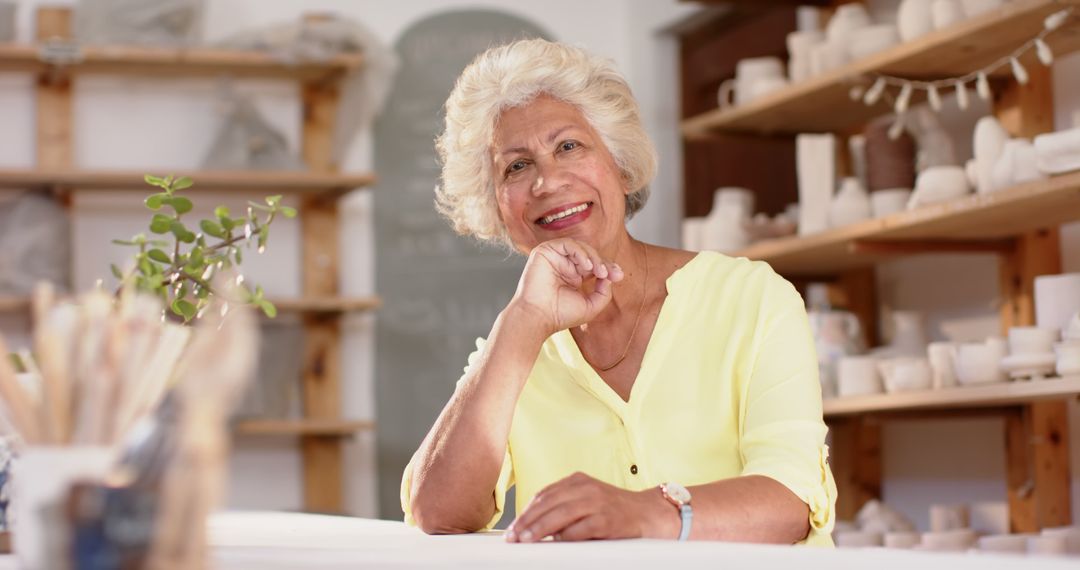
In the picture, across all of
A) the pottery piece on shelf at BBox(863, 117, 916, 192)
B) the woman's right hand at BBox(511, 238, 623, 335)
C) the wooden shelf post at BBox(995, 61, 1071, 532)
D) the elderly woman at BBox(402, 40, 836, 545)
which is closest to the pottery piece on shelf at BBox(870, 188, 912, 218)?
the pottery piece on shelf at BBox(863, 117, 916, 192)

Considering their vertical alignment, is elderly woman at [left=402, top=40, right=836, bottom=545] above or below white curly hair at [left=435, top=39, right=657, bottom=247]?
below

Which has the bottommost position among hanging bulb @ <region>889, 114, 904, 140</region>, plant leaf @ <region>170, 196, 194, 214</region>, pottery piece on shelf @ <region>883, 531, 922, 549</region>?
pottery piece on shelf @ <region>883, 531, 922, 549</region>

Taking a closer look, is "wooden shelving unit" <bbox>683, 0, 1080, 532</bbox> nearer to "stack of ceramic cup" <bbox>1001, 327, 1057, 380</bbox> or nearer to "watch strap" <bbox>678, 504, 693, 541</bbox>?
"stack of ceramic cup" <bbox>1001, 327, 1057, 380</bbox>

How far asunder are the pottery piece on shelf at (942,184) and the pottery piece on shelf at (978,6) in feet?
1.08

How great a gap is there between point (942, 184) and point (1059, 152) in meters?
0.39

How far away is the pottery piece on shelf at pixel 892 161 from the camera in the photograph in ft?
10.7

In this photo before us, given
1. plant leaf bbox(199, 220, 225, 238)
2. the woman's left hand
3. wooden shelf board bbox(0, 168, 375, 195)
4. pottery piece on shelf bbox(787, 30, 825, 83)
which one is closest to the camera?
the woman's left hand

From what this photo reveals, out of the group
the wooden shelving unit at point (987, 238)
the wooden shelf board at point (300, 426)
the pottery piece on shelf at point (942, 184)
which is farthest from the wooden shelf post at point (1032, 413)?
the wooden shelf board at point (300, 426)

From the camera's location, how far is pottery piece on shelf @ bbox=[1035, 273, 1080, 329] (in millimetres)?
2830

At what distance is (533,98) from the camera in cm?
206

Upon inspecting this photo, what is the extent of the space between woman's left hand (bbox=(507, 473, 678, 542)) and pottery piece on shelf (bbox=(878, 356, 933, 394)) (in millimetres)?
1888

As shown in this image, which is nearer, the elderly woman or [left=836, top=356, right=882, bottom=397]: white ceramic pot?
the elderly woman

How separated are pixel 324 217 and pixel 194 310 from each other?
114 inches

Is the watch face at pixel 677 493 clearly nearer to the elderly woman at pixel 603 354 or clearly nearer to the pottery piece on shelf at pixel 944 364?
the elderly woman at pixel 603 354
